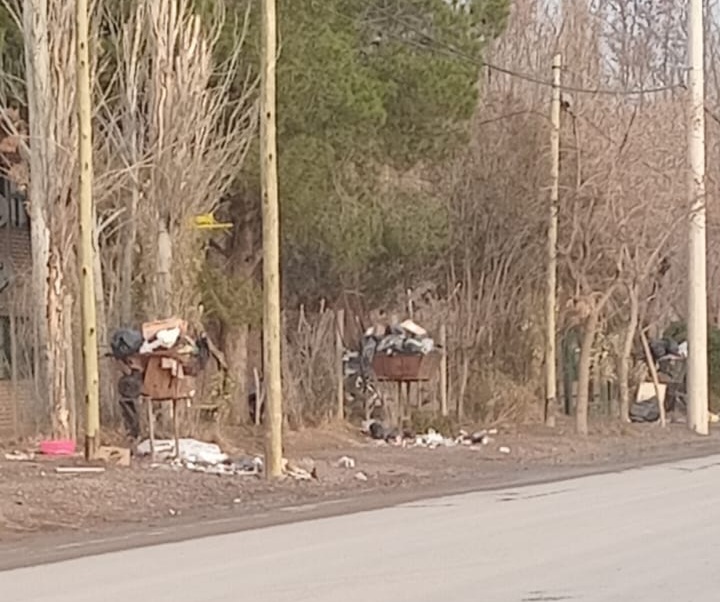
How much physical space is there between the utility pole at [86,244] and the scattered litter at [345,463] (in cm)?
365

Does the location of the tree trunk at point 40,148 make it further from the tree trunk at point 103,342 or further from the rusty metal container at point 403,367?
the rusty metal container at point 403,367

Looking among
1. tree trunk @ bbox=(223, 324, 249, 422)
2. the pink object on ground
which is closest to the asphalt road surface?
the pink object on ground

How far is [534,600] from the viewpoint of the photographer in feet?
36.9

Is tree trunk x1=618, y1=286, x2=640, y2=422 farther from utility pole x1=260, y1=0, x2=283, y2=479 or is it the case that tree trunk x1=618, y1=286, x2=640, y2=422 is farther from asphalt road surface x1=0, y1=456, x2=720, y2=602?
asphalt road surface x1=0, y1=456, x2=720, y2=602

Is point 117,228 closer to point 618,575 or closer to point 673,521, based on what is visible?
point 673,521

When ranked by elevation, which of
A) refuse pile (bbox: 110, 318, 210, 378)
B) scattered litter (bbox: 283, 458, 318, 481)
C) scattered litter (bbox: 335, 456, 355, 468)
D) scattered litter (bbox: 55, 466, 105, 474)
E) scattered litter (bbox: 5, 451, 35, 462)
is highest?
refuse pile (bbox: 110, 318, 210, 378)

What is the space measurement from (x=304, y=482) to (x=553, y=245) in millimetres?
10266

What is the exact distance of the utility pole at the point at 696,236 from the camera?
30703mm

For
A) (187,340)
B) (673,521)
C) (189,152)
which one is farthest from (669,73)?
(673,521)

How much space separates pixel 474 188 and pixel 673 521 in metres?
17.0

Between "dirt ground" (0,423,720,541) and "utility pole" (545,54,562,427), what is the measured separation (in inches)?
36.9

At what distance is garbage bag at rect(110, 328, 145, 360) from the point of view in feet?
74.6

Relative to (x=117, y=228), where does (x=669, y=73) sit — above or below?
above

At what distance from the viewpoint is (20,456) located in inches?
887
